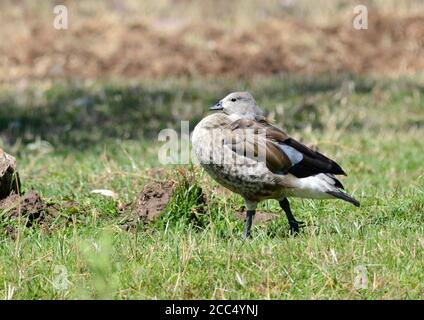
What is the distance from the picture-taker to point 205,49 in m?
17.8

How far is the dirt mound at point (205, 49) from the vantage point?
1720cm

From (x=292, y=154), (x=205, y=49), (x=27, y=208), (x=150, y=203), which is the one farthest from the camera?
(x=205, y=49)

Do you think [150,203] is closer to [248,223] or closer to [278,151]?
[248,223]

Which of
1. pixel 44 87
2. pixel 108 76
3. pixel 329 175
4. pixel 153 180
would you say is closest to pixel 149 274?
pixel 329 175

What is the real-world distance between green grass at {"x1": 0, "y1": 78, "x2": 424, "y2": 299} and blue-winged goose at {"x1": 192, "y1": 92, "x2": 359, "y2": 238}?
10.3 inches

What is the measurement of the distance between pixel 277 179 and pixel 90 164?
3.94 meters

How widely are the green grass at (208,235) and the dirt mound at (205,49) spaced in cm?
441

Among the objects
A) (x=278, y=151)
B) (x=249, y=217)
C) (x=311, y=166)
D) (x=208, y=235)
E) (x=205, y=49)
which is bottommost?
(x=208, y=235)

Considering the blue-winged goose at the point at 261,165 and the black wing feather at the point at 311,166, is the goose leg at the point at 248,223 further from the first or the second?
the black wing feather at the point at 311,166

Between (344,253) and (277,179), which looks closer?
(344,253)

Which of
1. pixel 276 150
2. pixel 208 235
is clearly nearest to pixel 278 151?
pixel 276 150

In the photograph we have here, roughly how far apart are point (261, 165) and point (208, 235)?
0.59m

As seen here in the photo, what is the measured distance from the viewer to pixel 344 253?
6047 mm
